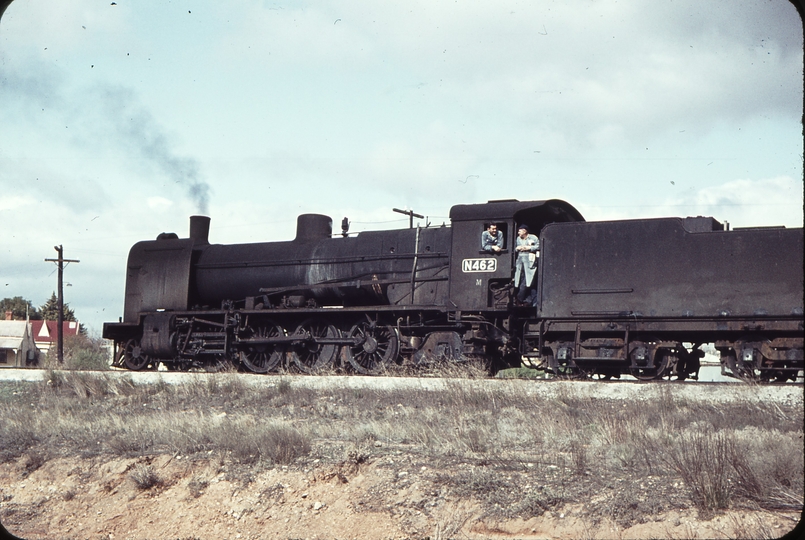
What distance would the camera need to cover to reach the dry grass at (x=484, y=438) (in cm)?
708

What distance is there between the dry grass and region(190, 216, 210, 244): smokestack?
5.67 metres

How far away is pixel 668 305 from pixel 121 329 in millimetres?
13420

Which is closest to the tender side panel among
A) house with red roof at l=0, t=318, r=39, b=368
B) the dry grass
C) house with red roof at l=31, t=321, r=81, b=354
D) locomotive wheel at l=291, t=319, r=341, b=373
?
the dry grass

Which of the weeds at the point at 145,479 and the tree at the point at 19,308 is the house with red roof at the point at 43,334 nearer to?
the tree at the point at 19,308

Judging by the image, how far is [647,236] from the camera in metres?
13.0

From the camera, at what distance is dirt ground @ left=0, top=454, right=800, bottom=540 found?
679cm

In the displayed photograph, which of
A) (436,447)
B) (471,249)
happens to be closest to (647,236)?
(471,249)

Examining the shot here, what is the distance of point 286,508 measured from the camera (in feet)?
27.3

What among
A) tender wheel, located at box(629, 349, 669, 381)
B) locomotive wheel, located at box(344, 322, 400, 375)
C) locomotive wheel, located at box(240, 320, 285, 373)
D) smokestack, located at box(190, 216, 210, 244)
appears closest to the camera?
tender wheel, located at box(629, 349, 669, 381)

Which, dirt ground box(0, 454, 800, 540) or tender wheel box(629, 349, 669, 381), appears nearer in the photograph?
dirt ground box(0, 454, 800, 540)

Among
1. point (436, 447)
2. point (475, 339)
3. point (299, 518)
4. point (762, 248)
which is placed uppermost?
point (762, 248)

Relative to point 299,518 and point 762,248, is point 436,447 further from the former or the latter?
point 762,248

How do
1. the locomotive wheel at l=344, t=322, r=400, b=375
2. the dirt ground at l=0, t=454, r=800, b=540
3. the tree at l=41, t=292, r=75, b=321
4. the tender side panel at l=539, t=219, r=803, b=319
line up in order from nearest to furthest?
the dirt ground at l=0, t=454, r=800, b=540 → the tender side panel at l=539, t=219, r=803, b=319 → the locomotive wheel at l=344, t=322, r=400, b=375 → the tree at l=41, t=292, r=75, b=321

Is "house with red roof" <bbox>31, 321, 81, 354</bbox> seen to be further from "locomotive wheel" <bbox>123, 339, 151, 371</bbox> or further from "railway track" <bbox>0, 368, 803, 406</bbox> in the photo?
"railway track" <bbox>0, 368, 803, 406</bbox>
